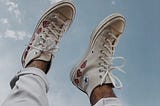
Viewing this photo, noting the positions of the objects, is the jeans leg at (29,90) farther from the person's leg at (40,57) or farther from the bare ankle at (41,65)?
the bare ankle at (41,65)

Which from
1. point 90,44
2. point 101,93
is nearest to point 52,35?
point 90,44

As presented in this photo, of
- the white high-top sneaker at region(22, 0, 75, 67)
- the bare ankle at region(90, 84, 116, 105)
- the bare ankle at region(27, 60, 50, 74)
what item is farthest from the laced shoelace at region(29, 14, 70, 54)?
the bare ankle at region(90, 84, 116, 105)

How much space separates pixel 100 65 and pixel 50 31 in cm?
37

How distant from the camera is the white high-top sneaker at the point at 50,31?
76.0 inches

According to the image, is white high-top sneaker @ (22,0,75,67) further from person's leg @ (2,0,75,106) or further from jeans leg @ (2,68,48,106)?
jeans leg @ (2,68,48,106)

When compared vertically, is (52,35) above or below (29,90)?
above

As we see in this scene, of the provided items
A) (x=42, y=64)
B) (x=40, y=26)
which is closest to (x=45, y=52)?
(x=42, y=64)

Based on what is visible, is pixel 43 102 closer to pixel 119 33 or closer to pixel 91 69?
pixel 91 69

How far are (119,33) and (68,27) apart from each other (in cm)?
32

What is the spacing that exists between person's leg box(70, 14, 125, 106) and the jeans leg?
296 mm

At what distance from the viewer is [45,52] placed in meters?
1.93

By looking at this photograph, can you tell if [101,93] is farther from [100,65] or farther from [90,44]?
[90,44]

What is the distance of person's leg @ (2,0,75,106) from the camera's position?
1.40 meters

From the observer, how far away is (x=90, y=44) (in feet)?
7.04
